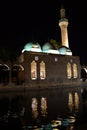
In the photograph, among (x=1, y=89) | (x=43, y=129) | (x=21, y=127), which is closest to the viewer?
(x=43, y=129)

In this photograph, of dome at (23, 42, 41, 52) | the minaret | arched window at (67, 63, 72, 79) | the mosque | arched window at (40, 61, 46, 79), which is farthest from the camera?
the minaret

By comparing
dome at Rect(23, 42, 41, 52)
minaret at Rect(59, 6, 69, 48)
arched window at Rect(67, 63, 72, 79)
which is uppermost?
minaret at Rect(59, 6, 69, 48)

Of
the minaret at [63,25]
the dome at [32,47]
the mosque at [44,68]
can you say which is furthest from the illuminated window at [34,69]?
the minaret at [63,25]

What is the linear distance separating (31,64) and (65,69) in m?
9.06

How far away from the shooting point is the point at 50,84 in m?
42.5

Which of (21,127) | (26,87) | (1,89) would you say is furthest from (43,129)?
(26,87)

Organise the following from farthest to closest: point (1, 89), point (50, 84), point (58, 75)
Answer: point (58, 75)
point (50, 84)
point (1, 89)

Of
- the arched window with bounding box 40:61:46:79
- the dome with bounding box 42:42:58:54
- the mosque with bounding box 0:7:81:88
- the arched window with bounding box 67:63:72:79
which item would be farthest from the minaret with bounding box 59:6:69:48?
the arched window with bounding box 40:61:46:79

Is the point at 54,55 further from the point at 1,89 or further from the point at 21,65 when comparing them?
the point at 1,89

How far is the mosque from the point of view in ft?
132

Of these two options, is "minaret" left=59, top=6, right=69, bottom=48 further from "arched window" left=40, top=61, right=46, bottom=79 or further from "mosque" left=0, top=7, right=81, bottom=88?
"arched window" left=40, top=61, right=46, bottom=79

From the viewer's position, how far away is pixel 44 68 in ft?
142

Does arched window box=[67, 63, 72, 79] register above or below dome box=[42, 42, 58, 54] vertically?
below

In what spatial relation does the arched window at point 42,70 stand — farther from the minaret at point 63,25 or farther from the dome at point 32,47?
the minaret at point 63,25
